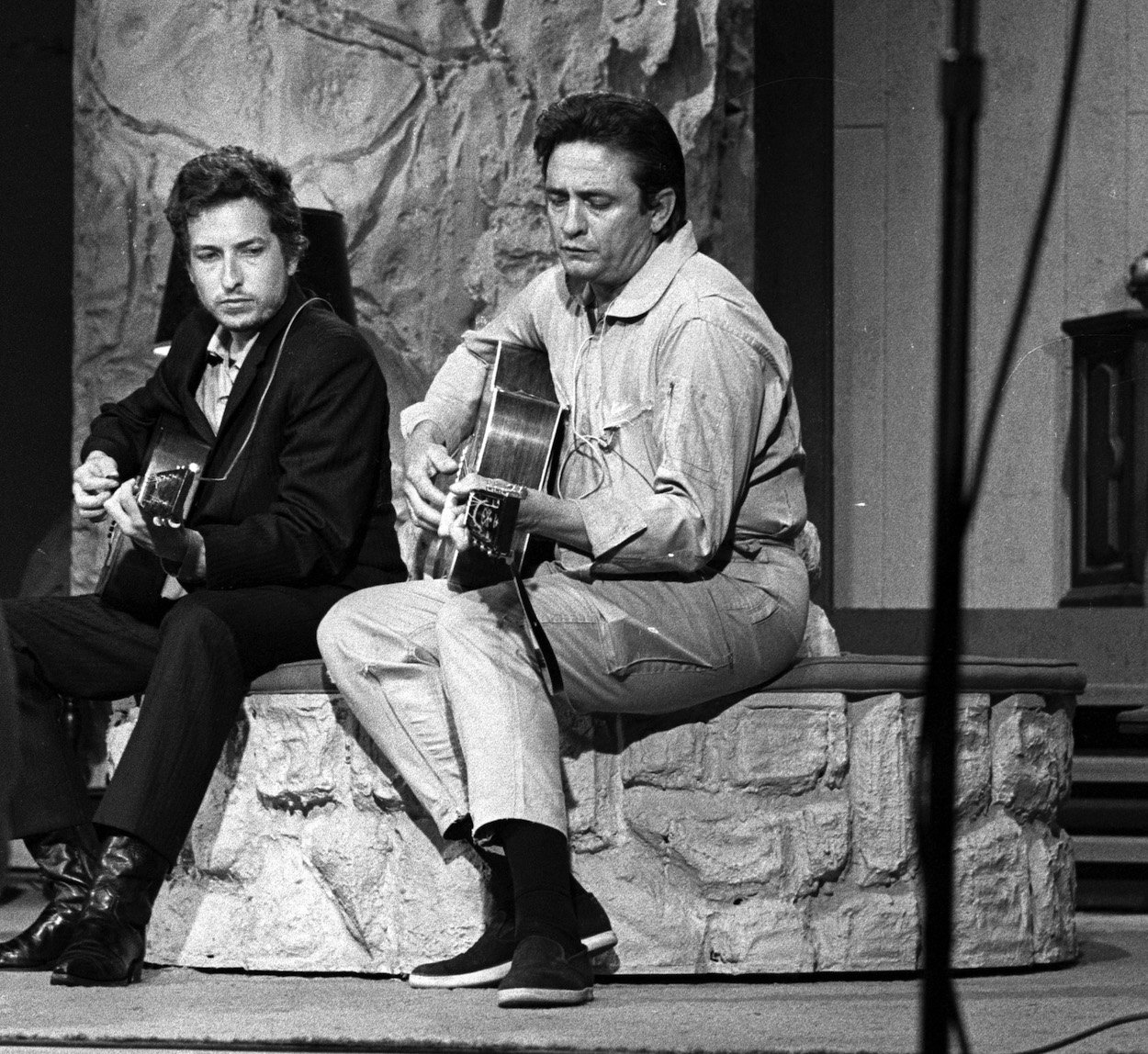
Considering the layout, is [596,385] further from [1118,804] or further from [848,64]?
[848,64]

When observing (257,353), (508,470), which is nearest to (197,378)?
(257,353)

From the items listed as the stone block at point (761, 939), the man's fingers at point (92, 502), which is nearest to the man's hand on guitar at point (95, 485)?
the man's fingers at point (92, 502)

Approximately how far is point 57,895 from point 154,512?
62 centimetres

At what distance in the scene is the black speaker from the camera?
396cm

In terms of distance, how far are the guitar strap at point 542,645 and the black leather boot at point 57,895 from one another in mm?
784

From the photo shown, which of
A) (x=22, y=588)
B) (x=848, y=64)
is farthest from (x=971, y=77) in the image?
(x=22, y=588)

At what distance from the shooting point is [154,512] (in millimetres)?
3025

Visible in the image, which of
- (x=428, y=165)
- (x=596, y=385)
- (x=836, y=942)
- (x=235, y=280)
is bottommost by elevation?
(x=836, y=942)

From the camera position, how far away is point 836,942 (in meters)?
2.91

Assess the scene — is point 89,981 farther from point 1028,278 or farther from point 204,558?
point 1028,278

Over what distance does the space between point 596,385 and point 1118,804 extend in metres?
1.81

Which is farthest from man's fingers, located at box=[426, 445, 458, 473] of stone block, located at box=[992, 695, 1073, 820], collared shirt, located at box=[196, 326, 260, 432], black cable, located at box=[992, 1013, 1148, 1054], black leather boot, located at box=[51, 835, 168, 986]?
black cable, located at box=[992, 1013, 1148, 1054]

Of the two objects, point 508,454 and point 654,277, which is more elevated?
point 654,277

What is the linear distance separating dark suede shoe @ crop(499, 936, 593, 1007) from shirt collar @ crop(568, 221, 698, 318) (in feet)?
3.16
